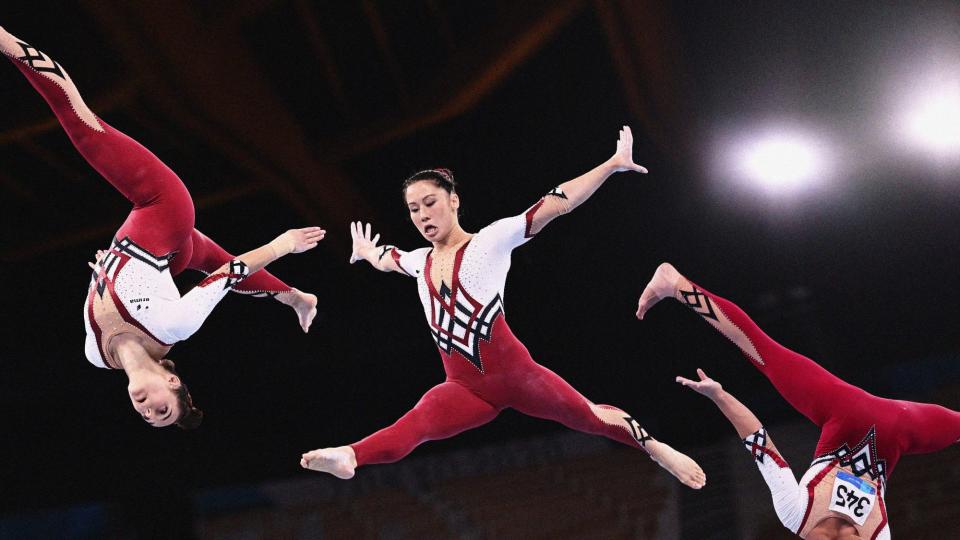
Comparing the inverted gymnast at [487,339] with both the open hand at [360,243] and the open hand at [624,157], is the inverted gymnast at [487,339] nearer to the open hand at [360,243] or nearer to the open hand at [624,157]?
the open hand at [624,157]

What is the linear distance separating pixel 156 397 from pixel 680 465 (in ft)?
6.25

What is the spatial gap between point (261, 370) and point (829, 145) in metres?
4.38

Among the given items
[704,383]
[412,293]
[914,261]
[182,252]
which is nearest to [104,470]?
[412,293]

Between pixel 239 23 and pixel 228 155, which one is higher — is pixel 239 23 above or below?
above

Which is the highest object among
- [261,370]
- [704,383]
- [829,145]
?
[829,145]

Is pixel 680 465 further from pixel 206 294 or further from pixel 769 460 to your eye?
pixel 206 294

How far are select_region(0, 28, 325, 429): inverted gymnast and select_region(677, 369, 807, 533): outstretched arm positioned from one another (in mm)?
1711

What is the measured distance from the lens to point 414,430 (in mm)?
3246

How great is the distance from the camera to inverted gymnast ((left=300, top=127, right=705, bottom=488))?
130 inches

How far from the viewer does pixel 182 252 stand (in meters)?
3.67

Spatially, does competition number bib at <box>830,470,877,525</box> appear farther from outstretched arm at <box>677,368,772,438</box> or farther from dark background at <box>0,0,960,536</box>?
dark background at <box>0,0,960,536</box>

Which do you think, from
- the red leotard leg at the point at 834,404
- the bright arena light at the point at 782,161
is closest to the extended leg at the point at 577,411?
the red leotard leg at the point at 834,404

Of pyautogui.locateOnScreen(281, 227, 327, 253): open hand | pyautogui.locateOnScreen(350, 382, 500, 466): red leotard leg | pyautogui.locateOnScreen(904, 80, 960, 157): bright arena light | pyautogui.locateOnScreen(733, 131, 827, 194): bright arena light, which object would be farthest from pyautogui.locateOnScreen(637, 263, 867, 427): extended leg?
pyautogui.locateOnScreen(904, 80, 960, 157): bright arena light

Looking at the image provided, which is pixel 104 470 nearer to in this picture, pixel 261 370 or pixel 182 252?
pixel 261 370
